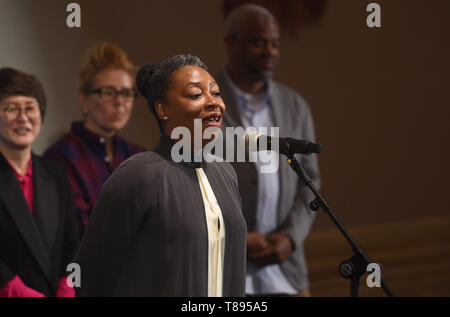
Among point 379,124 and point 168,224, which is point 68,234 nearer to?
point 168,224

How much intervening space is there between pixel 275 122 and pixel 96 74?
85 cm

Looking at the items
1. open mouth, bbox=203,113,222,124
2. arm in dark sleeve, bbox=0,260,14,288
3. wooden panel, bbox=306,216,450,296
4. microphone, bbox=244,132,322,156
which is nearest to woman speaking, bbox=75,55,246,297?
open mouth, bbox=203,113,222,124

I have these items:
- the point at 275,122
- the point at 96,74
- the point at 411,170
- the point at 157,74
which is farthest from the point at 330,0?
the point at 157,74

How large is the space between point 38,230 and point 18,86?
23.5 inches

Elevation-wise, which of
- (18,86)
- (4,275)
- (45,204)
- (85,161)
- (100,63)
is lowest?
(4,275)

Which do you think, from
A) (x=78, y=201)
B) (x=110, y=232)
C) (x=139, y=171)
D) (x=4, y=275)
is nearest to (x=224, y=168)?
(x=139, y=171)

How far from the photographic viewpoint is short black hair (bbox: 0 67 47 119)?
262 centimetres

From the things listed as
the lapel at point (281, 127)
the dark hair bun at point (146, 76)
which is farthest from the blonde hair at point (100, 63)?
the dark hair bun at point (146, 76)

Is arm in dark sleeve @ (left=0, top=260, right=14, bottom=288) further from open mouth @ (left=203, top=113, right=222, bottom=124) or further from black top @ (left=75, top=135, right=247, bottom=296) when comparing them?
open mouth @ (left=203, top=113, right=222, bottom=124)

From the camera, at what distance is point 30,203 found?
264 cm

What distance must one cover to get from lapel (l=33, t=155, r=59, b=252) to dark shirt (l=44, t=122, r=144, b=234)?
142 millimetres
